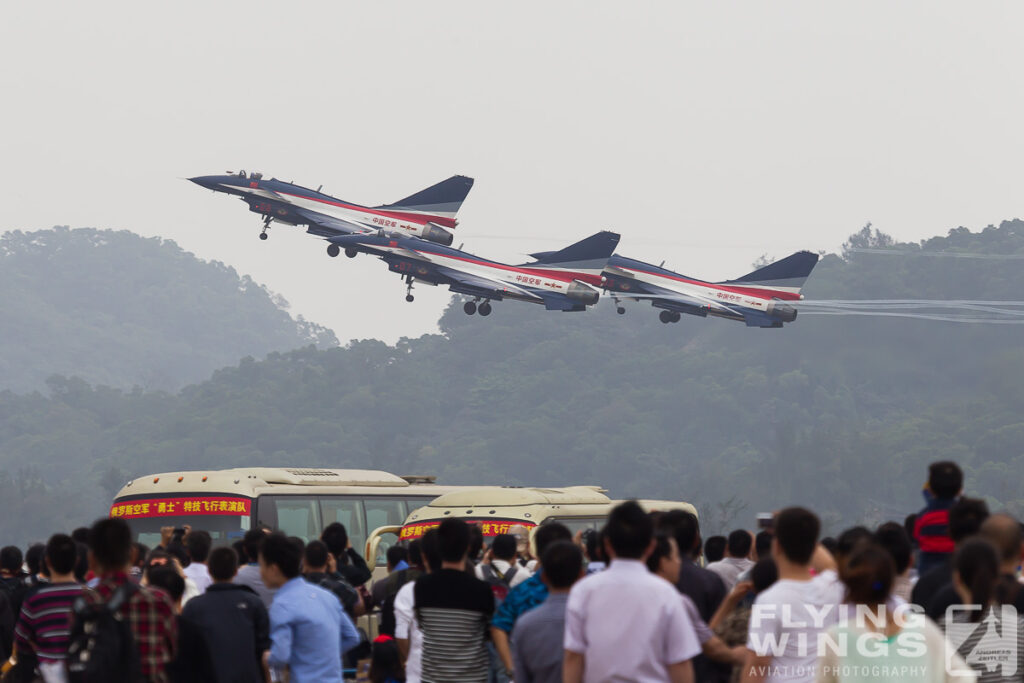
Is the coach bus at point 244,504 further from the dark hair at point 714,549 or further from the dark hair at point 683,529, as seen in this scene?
the dark hair at point 683,529

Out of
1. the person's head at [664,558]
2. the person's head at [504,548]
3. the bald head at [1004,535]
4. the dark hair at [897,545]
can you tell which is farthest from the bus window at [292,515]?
the bald head at [1004,535]

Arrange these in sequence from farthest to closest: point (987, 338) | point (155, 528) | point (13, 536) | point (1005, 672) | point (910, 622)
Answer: point (13, 536) → point (987, 338) → point (155, 528) → point (1005, 672) → point (910, 622)

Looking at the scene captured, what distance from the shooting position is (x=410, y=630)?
10500mm

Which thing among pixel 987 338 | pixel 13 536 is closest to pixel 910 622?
pixel 987 338

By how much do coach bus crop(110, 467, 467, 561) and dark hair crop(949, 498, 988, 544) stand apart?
48.5 ft

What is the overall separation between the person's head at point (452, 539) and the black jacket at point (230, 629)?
4.29 feet

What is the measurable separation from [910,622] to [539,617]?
8.60 feet

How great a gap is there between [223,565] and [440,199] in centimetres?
5759

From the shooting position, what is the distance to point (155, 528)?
22906 mm

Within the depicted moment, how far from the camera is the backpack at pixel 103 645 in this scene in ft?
24.8

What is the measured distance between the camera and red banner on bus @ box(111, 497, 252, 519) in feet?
73.7

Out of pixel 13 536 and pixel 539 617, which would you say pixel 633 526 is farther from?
pixel 13 536

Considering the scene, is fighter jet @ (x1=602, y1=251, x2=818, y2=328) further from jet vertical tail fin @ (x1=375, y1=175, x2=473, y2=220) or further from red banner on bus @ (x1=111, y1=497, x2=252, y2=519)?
red banner on bus @ (x1=111, y1=497, x2=252, y2=519)

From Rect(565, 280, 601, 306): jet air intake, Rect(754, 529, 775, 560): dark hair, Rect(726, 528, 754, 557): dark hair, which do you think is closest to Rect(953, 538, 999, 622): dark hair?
Rect(754, 529, 775, 560): dark hair
